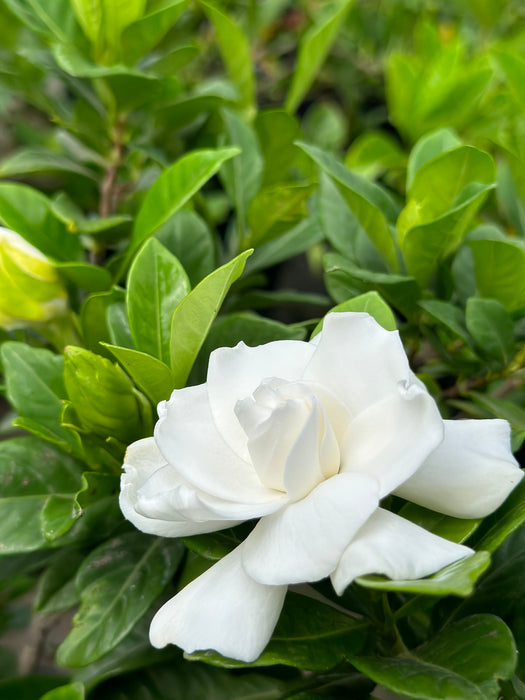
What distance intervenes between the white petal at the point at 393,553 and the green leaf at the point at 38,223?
1.90ft

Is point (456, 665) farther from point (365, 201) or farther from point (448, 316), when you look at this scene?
point (365, 201)

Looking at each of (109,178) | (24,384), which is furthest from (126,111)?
(24,384)

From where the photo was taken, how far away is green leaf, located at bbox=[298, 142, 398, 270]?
789 mm

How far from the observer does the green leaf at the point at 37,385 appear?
2.56 feet

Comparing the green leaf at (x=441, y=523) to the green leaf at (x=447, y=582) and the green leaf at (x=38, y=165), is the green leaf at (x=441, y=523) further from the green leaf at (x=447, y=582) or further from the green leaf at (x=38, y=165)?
the green leaf at (x=38, y=165)

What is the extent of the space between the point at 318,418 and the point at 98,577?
40 cm

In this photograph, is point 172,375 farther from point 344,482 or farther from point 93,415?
point 344,482

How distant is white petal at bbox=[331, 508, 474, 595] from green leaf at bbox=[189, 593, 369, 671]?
145 millimetres

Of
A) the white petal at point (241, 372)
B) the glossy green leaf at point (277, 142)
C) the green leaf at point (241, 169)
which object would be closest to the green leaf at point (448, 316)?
the white petal at point (241, 372)

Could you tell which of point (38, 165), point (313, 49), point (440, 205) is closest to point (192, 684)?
point (440, 205)

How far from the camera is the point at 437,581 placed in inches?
18.4

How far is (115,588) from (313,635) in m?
0.24

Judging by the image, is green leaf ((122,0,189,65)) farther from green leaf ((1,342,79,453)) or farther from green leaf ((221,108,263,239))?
green leaf ((1,342,79,453))

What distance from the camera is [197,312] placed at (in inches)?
25.2
